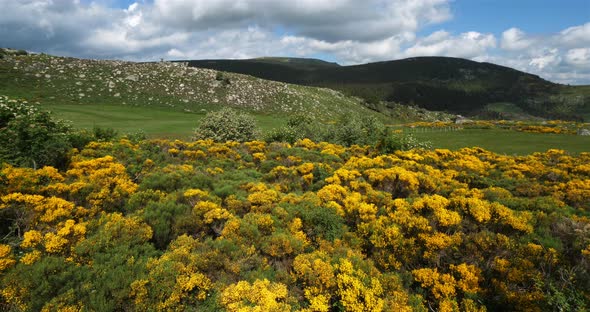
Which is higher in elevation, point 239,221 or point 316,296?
point 239,221

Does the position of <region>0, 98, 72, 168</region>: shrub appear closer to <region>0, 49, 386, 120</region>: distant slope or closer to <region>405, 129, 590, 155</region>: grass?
<region>405, 129, 590, 155</region>: grass

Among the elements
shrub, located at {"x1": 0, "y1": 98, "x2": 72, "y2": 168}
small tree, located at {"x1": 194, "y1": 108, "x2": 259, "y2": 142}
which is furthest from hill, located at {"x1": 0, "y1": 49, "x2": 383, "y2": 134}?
shrub, located at {"x1": 0, "y1": 98, "x2": 72, "y2": 168}

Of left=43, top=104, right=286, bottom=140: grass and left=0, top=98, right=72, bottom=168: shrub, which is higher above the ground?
left=0, top=98, right=72, bottom=168: shrub

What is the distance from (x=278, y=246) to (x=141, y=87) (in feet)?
206

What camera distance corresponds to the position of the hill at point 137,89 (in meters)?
47.1

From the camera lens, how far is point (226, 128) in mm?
23359

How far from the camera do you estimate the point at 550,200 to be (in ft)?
26.9

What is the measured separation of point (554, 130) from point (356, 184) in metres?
31.2

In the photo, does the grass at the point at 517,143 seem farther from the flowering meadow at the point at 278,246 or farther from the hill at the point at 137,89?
the hill at the point at 137,89

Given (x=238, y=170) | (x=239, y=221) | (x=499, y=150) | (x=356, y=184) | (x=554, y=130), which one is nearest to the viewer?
(x=239, y=221)

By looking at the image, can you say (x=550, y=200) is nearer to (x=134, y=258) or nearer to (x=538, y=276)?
(x=538, y=276)

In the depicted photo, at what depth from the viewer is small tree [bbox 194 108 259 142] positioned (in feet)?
76.2

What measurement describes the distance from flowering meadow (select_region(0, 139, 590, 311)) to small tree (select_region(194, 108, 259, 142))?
13449mm

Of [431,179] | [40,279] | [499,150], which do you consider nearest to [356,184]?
[431,179]
